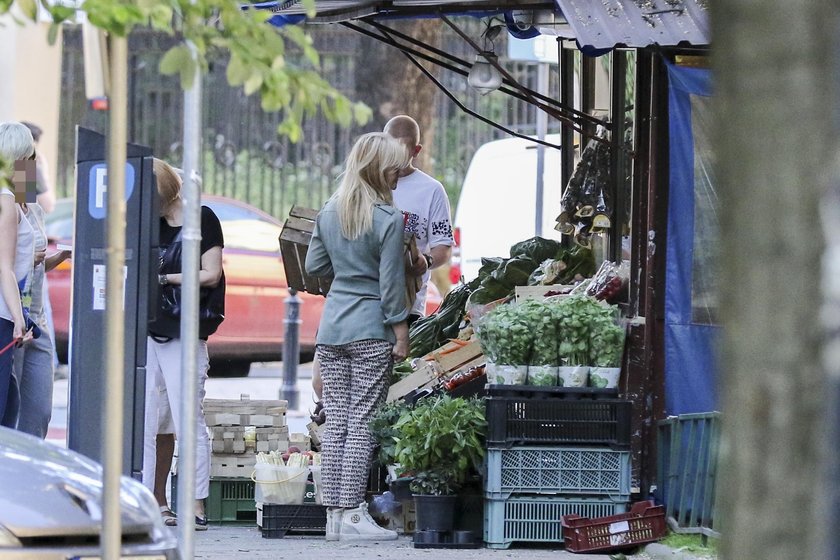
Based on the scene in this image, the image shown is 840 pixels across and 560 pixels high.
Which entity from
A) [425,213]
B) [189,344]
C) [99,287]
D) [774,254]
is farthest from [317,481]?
[774,254]

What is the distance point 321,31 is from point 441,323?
12995mm

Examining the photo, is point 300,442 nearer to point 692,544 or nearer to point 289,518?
point 289,518

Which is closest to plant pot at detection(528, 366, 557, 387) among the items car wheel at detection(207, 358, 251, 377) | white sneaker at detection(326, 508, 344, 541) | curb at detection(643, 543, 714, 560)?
curb at detection(643, 543, 714, 560)

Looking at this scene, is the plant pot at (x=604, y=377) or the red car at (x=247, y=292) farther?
the red car at (x=247, y=292)

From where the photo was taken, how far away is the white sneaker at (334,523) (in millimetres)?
7234

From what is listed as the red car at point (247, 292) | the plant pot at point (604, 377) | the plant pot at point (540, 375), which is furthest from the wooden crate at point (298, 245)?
the red car at point (247, 292)

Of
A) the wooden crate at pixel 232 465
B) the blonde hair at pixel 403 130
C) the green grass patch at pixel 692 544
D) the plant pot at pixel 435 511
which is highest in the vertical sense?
the blonde hair at pixel 403 130

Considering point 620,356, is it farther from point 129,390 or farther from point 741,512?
point 741,512

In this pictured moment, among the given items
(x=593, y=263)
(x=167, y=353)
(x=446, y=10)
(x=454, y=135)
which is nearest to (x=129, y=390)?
(x=167, y=353)

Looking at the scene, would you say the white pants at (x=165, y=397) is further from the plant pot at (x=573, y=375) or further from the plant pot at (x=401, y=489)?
the plant pot at (x=573, y=375)

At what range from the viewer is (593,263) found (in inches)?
335

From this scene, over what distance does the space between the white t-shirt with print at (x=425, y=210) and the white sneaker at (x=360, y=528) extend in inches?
66.9

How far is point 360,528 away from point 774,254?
5.19m

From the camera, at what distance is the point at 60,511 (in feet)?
13.0
